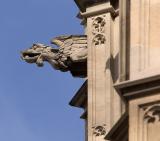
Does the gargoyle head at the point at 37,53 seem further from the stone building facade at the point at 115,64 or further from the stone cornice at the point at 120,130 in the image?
the stone cornice at the point at 120,130

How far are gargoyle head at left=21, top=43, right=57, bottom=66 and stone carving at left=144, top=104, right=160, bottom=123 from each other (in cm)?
911

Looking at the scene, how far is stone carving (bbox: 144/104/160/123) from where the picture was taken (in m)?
24.4

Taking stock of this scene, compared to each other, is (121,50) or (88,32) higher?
(88,32)

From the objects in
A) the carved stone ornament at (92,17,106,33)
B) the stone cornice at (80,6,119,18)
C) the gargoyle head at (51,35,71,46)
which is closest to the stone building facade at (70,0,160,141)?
the carved stone ornament at (92,17,106,33)

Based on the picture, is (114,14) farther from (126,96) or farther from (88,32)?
(126,96)

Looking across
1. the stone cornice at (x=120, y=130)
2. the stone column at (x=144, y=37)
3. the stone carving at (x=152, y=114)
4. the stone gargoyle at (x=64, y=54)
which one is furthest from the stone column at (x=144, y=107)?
the stone gargoyle at (x=64, y=54)

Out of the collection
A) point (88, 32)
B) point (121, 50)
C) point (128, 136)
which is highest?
point (88, 32)

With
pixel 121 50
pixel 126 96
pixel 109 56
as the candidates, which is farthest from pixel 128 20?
pixel 109 56

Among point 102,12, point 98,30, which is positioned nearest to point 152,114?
point 98,30

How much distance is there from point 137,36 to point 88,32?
625cm

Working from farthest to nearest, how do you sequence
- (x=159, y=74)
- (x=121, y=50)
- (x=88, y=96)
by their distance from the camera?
(x=88, y=96), (x=121, y=50), (x=159, y=74)

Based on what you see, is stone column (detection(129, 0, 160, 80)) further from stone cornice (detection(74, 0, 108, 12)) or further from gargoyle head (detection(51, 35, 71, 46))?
gargoyle head (detection(51, 35, 71, 46))

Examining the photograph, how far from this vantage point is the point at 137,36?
1009 inches

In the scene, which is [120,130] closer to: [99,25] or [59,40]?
[99,25]
